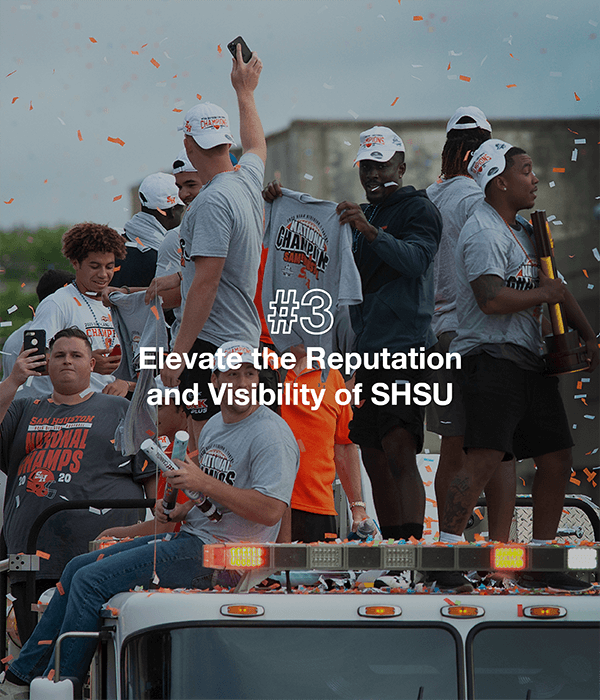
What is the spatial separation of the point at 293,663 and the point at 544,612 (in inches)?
31.0

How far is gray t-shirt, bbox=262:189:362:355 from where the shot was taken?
3787mm

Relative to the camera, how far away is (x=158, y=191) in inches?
167

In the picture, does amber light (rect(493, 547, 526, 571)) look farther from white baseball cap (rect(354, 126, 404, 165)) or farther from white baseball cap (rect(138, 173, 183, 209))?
white baseball cap (rect(138, 173, 183, 209))

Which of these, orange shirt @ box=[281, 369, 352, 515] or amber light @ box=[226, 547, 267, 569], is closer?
amber light @ box=[226, 547, 267, 569]

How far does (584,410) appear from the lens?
4.07 m

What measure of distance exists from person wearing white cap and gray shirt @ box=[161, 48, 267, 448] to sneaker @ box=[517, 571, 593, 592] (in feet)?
4.06

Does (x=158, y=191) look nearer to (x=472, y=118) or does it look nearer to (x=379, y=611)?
(x=472, y=118)

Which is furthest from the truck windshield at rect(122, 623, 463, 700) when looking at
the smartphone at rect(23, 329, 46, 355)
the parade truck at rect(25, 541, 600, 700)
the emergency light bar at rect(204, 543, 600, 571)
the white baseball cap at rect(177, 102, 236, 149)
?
the smartphone at rect(23, 329, 46, 355)

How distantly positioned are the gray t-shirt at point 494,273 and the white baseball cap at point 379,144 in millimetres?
421

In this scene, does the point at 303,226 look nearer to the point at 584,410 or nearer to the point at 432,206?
the point at 432,206

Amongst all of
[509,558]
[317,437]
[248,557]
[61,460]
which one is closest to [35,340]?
[61,460]

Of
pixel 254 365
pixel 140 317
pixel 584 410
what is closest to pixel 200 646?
pixel 254 365

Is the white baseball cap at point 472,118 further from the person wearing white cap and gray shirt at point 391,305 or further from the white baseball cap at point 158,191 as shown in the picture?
the white baseball cap at point 158,191

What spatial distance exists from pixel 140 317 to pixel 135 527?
2.96 ft
